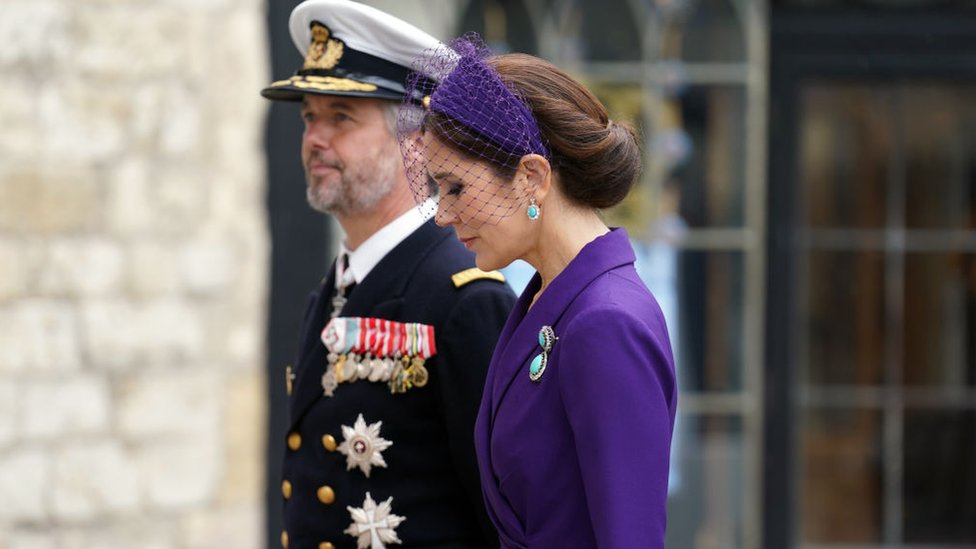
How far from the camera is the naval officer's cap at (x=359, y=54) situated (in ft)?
8.95

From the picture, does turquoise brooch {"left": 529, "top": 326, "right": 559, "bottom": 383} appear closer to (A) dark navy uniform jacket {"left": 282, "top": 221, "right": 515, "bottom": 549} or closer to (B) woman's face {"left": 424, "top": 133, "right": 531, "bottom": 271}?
(B) woman's face {"left": 424, "top": 133, "right": 531, "bottom": 271}

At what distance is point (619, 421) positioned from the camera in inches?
76.0

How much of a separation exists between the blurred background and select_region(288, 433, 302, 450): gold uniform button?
210cm

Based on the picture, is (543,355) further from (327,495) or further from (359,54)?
(359,54)

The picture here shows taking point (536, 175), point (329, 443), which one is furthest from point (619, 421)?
point (329, 443)

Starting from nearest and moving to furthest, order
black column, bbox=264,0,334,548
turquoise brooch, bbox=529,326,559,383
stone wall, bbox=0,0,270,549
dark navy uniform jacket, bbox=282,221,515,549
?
turquoise brooch, bbox=529,326,559,383 < dark navy uniform jacket, bbox=282,221,515,549 < stone wall, bbox=0,0,270,549 < black column, bbox=264,0,334,548

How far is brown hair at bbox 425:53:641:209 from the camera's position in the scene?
2.10 metres

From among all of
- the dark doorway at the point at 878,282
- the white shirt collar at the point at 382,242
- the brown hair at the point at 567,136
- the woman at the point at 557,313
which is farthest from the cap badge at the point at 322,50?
the dark doorway at the point at 878,282

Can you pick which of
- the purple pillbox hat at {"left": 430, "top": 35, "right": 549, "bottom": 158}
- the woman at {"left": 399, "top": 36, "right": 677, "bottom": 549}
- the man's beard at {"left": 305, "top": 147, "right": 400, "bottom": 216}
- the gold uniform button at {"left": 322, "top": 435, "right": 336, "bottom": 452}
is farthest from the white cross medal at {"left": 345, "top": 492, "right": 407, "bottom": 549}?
the purple pillbox hat at {"left": 430, "top": 35, "right": 549, "bottom": 158}

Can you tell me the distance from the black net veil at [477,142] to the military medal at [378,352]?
0.46 metres

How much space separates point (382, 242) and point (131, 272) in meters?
2.19

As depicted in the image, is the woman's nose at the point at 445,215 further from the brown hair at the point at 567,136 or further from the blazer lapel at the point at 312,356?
the blazer lapel at the point at 312,356

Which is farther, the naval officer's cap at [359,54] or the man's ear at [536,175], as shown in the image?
the naval officer's cap at [359,54]

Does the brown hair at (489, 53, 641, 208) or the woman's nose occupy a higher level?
the brown hair at (489, 53, 641, 208)
